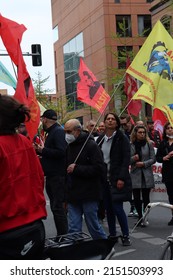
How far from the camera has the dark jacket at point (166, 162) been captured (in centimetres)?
928

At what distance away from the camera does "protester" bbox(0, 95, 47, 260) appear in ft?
10.6

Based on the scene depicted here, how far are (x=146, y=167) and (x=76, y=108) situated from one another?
58.0 metres

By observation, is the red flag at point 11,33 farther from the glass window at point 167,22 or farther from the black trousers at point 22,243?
the glass window at point 167,22

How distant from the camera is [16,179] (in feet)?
10.8

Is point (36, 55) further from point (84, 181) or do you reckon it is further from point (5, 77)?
point (84, 181)

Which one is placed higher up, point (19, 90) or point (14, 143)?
point (19, 90)

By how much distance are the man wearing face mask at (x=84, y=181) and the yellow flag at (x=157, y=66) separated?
1718mm

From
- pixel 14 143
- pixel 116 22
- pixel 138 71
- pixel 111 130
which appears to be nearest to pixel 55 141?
pixel 111 130

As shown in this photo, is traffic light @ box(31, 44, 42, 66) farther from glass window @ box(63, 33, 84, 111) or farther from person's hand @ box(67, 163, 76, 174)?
glass window @ box(63, 33, 84, 111)

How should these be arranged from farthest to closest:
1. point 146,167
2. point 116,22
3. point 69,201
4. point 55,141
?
point 116,22, point 146,167, point 55,141, point 69,201

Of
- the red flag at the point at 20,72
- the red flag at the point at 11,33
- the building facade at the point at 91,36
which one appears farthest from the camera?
the building facade at the point at 91,36

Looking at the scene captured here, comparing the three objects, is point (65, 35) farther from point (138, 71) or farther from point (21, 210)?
point (21, 210)

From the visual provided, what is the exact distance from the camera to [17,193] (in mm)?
3285

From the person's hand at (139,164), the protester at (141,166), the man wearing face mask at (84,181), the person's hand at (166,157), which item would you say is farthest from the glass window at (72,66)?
the man wearing face mask at (84,181)
